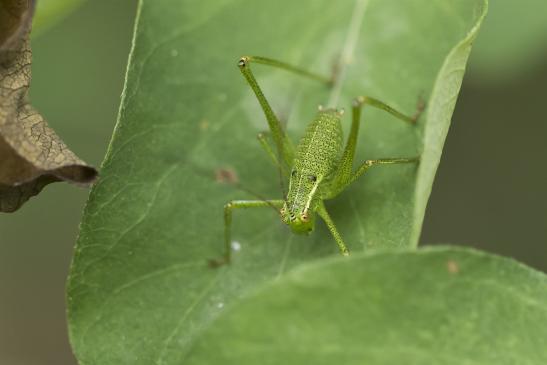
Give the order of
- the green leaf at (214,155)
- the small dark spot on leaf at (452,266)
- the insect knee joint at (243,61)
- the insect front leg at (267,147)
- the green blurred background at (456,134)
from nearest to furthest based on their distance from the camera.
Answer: the small dark spot on leaf at (452,266) → the green leaf at (214,155) → the insect knee joint at (243,61) → the insect front leg at (267,147) → the green blurred background at (456,134)

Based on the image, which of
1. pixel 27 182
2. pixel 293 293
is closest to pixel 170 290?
pixel 27 182

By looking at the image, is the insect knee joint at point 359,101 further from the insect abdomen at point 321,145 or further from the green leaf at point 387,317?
the green leaf at point 387,317

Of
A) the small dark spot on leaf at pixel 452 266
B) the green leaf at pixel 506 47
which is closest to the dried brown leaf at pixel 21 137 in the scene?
the small dark spot on leaf at pixel 452 266

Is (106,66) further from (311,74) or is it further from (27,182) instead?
(27,182)

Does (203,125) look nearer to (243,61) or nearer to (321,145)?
(243,61)

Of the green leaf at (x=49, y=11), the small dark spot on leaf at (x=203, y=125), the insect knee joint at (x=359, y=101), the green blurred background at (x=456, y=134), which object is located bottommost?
the green blurred background at (x=456, y=134)

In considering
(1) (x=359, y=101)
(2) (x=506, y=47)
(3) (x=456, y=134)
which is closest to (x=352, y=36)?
(1) (x=359, y=101)
